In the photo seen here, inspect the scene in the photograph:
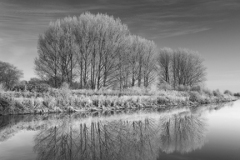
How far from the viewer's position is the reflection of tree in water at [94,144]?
166 inches

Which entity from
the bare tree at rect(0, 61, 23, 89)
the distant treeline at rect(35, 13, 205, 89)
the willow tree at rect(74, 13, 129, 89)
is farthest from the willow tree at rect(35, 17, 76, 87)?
the bare tree at rect(0, 61, 23, 89)

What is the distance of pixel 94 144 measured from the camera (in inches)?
199

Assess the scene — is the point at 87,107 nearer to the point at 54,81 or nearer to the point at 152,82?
the point at 54,81

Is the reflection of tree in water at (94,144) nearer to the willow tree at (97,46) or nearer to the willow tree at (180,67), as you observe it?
the willow tree at (97,46)

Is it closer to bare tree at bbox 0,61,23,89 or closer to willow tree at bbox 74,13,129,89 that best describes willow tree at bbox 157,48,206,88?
willow tree at bbox 74,13,129,89

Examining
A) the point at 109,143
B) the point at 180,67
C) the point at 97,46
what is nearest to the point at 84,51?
the point at 97,46

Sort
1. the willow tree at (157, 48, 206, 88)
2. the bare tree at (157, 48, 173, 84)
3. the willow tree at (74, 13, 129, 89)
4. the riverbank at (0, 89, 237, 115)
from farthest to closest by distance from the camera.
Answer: the willow tree at (157, 48, 206, 88)
the bare tree at (157, 48, 173, 84)
the willow tree at (74, 13, 129, 89)
the riverbank at (0, 89, 237, 115)

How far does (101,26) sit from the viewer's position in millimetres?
23438

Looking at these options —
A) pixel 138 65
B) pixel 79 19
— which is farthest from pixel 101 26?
pixel 138 65

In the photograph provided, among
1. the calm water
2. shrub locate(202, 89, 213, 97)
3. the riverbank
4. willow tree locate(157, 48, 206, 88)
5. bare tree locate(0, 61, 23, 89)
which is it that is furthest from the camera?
bare tree locate(0, 61, 23, 89)

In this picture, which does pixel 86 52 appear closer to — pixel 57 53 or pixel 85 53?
pixel 85 53

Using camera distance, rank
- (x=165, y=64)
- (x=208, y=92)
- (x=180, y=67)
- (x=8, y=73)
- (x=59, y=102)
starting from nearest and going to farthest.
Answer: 1. (x=59, y=102)
2. (x=208, y=92)
3. (x=165, y=64)
4. (x=180, y=67)
5. (x=8, y=73)

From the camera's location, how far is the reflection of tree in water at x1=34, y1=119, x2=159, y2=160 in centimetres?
422

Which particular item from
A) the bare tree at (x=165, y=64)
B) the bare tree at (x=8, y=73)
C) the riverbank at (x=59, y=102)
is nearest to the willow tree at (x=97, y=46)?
the riverbank at (x=59, y=102)
